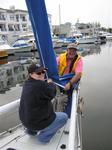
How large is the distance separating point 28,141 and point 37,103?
0.74m

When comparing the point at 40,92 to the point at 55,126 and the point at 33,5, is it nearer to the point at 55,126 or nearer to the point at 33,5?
the point at 55,126

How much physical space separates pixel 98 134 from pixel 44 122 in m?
3.90

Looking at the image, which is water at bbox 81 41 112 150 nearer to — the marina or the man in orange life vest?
the marina

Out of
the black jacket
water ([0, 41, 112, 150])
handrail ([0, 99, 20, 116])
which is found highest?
the black jacket

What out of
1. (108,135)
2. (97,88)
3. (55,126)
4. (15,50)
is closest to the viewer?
(55,126)

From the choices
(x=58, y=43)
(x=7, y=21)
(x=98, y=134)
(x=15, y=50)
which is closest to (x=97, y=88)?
(x=98, y=134)

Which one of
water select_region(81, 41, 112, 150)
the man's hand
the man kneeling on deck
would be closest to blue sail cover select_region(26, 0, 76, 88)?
the man's hand

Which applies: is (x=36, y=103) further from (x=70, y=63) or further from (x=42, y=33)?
(x=70, y=63)

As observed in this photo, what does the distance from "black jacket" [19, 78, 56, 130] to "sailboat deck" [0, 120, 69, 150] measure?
1.00 ft

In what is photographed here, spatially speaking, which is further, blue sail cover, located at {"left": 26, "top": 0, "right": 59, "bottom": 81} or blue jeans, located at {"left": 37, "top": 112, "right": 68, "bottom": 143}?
blue sail cover, located at {"left": 26, "top": 0, "right": 59, "bottom": 81}

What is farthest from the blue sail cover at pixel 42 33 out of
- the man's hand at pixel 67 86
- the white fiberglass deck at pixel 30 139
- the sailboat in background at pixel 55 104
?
the white fiberglass deck at pixel 30 139

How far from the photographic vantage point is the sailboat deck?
361cm

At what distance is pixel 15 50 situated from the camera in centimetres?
4225

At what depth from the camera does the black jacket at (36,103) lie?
337 cm
